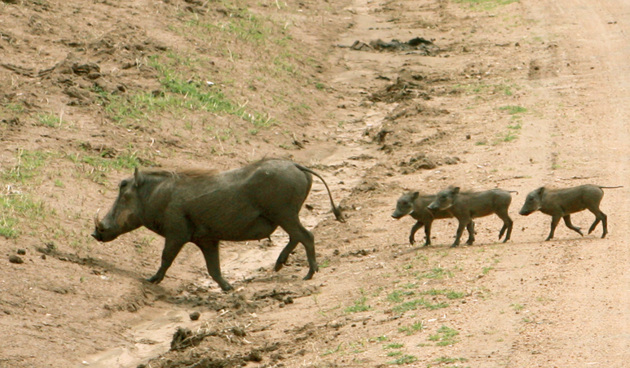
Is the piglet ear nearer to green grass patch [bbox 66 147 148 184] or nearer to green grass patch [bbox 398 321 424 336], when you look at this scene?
green grass patch [bbox 66 147 148 184]

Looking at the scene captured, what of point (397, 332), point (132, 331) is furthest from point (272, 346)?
point (132, 331)

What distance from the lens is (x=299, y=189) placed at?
33.2 feet

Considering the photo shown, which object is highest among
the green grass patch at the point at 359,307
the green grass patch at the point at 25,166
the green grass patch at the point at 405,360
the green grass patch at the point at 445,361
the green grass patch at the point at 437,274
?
the green grass patch at the point at 445,361

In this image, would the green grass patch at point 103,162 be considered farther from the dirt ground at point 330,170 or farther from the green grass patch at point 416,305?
the green grass patch at point 416,305

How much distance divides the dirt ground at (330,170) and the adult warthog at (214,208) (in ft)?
1.25

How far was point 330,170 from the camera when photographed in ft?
46.9

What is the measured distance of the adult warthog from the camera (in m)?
10.1

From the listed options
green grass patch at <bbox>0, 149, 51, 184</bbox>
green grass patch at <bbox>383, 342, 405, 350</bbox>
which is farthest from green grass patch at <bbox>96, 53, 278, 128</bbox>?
green grass patch at <bbox>383, 342, 405, 350</bbox>

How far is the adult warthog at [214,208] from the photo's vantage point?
A: 1015 cm

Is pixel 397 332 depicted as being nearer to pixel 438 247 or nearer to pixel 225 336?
pixel 225 336

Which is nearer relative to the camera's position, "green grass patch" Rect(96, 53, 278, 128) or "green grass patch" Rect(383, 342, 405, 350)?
"green grass patch" Rect(383, 342, 405, 350)

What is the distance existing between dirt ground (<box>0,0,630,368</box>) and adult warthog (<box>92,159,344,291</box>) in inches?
15.0

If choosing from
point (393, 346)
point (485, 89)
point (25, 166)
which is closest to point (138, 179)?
point (25, 166)

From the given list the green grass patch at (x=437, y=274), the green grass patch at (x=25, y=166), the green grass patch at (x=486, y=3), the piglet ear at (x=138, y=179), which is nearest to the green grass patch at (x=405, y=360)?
the green grass patch at (x=437, y=274)
